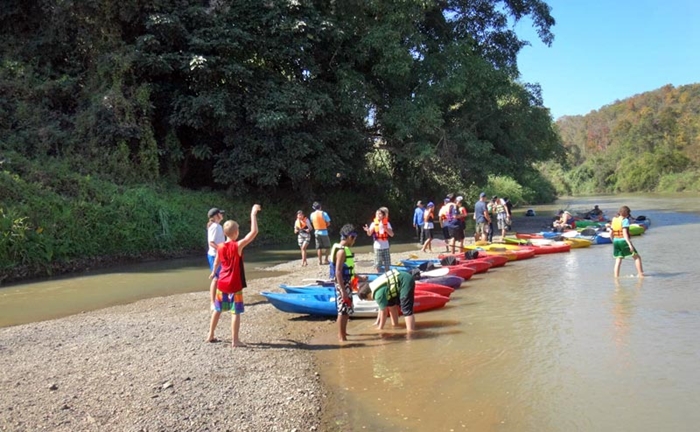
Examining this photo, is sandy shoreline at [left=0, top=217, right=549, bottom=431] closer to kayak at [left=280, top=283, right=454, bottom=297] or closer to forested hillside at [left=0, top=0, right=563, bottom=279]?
kayak at [left=280, top=283, right=454, bottom=297]

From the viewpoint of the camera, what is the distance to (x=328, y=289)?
928cm

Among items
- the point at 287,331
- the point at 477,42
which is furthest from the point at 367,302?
the point at 477,42

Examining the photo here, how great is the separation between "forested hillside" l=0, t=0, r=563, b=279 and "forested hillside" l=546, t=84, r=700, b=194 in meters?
40.2

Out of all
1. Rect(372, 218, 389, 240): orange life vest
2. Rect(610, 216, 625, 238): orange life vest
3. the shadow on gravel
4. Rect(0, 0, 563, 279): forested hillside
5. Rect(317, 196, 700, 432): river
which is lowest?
Rect(317, 196, 700, 432): river

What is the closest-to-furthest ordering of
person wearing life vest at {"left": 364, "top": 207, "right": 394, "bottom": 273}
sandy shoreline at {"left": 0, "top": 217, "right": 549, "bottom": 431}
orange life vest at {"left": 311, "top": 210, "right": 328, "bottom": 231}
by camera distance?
sandy shoreline at {"left": 0, "top": 217, "right": 549, "bottom": 431} < person wearing life vest at {"left": 364, "top": 207, "right": 394, "bottom": 273} < orange life vest at {"left": 311, "top": 210, "right": 328, "bottom": 231}

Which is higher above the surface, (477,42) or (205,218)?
(477,42)

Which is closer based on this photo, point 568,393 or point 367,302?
point 568,393

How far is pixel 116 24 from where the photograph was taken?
1967 centimetres

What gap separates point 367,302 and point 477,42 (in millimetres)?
19855

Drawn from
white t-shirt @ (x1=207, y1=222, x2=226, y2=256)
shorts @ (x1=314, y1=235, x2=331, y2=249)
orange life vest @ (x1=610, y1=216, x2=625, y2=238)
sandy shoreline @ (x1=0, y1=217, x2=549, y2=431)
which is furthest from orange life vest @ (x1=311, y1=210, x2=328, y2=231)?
orange life vest @ (x1=610, y1=216, x2=625, y2=238)

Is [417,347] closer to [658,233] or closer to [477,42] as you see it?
[658,233]

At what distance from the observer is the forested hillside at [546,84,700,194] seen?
71000 millimetres

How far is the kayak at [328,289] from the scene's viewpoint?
929cm

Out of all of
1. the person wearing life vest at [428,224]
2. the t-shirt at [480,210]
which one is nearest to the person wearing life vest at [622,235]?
the t-shirt at [480,210]
